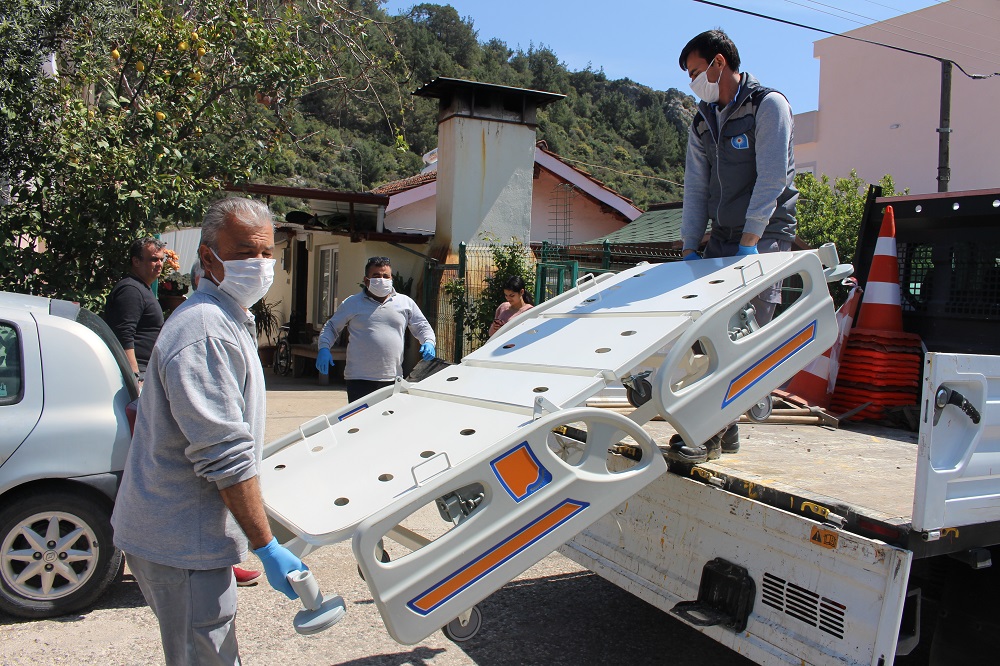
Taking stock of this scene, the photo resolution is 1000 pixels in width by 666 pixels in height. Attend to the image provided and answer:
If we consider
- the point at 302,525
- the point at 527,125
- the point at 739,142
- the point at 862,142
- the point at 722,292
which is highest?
the point at 862,142

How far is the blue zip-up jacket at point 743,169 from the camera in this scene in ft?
12.7

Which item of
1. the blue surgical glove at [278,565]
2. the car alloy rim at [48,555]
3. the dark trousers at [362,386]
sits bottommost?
the car alloy rim at [48,555]

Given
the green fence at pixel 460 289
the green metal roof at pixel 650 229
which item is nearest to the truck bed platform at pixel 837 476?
the green fence at pixel 460 289

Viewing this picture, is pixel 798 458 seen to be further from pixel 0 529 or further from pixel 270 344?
pixel 270 344

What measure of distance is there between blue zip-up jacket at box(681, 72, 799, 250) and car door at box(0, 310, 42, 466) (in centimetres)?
357

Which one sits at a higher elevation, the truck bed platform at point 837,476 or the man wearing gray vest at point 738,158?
the man wearing gray vest at point 738,158

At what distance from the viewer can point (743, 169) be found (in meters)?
4.11

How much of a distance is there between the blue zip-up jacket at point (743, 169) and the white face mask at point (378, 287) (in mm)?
2316

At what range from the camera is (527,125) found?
14.3 metres

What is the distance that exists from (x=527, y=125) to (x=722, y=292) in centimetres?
1162

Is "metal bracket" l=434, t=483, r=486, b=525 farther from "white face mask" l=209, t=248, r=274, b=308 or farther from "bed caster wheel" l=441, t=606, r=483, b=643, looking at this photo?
"white face mask" l=209, t=248, r=274, b=308

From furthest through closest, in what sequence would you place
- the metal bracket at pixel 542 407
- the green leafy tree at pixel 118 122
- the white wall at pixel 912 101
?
the white wall at pixel 912 101
the green leafy tree at pixel 118 122
the metal bracket at pixel 542 407

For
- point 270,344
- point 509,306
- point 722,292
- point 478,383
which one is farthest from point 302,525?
point 270,344

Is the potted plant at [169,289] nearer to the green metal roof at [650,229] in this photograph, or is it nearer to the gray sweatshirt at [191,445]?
the gray sweatshirt at [191,445]
